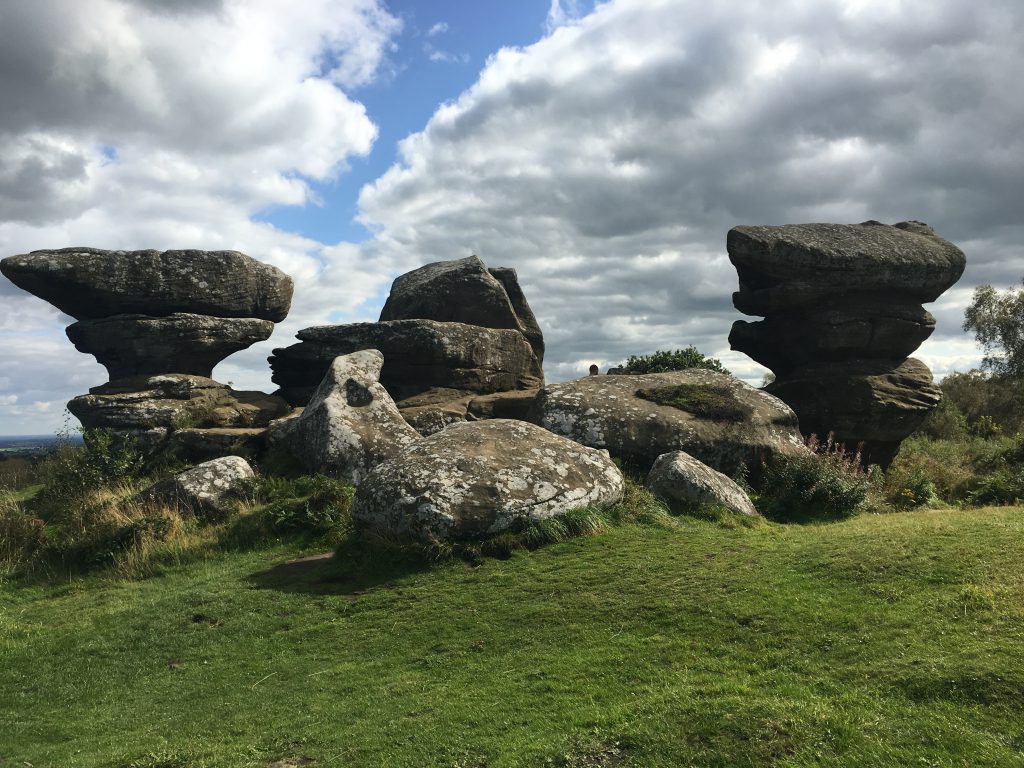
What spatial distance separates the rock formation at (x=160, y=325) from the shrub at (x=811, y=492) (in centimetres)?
1603

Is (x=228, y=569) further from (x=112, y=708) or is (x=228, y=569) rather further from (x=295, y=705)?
(x=295, y=705)

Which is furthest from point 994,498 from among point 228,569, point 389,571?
point 228,569

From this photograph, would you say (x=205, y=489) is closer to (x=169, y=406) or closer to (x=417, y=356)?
(x=169, y=406)

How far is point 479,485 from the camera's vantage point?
532 inches

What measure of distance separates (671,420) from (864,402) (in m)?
9.34

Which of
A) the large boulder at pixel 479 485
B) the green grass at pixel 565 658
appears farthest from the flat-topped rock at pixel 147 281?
the large boulder at pixel 479 485

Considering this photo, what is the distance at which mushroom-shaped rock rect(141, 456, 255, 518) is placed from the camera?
1688 cm

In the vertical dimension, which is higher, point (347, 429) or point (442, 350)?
point (442, 350)

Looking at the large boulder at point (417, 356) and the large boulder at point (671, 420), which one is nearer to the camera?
the large boulder at point (671, 420)

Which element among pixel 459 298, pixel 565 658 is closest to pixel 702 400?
pixel 459 298

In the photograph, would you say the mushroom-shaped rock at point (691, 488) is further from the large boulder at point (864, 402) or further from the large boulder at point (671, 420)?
the large boulder at point (864, 402)

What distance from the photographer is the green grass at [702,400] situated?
67.5ft

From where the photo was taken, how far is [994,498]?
18297mm

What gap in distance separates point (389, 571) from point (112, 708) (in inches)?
186
